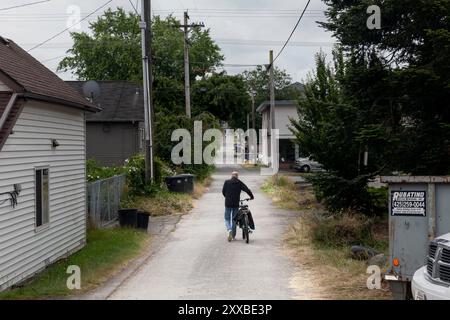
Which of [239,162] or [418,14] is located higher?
[418,14]

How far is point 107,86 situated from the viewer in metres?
41.5

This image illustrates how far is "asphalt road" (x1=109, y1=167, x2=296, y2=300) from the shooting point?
10.3 metres

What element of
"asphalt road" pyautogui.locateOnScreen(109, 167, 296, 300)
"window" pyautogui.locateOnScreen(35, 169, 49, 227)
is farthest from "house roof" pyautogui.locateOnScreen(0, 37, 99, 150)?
"asphalt road" pyautogui.locateOnScreen(109, 167, 296, 300)

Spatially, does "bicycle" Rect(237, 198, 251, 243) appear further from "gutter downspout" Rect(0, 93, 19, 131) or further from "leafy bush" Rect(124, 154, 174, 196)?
"leafy bush" Rect(124, 154, 174, 196)

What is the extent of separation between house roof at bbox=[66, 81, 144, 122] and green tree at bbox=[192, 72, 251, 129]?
1326 centimetres

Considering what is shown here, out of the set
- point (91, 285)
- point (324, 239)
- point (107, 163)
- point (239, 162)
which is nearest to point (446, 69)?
point (324, 239)

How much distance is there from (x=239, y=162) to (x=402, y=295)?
6127 cm

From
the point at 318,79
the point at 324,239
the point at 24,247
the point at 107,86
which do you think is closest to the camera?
the point at 24,247

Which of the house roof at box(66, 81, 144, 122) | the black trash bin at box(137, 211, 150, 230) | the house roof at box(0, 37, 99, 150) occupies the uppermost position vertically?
the house roof at box(66, 81, 144, 122)

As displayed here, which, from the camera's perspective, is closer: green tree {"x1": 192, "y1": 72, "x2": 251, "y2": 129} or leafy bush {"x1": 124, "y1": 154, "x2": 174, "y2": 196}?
leafy bush {"x1": 124, "y1": 154, "x2": 174, "y2": 196}

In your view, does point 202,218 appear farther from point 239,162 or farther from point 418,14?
point 239,162

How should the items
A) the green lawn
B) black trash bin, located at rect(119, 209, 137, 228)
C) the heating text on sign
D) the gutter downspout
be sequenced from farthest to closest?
black trash bin, located at rect(119, 209, 137, 228)
the gutter downspout
the green lawn
the heating text on sign

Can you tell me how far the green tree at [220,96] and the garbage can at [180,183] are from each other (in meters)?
26.0
